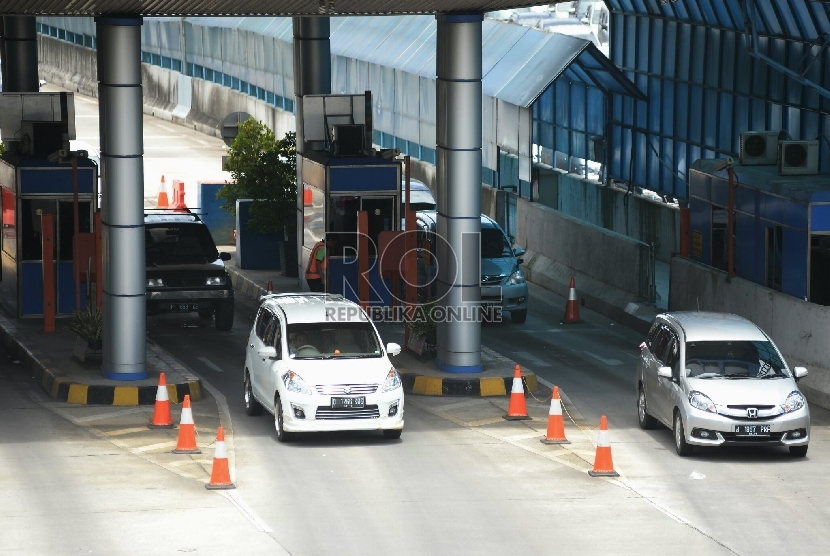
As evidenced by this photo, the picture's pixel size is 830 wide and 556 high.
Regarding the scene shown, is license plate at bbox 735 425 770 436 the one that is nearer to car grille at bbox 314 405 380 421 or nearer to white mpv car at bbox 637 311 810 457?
white mpv car at bbox 637 311 810 457

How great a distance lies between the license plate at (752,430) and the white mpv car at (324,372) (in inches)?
154

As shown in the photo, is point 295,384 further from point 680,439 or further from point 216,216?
point 216,216

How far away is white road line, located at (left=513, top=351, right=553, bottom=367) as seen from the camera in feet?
90.2

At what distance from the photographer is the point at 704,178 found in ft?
95.7

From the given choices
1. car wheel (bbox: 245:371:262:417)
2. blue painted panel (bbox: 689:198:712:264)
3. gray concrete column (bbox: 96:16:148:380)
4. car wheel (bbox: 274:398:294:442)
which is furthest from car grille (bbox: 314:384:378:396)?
blue painted panel (bbox: 689:198:712:264)

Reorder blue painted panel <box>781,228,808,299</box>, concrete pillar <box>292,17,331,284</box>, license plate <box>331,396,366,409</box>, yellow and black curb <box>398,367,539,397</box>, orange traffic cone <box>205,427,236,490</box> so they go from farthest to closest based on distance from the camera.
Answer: concrete pillar <box>292,17,331,284</box> → blue painted panel <box>781,228,808,299</box> → yellow and black curb <box>398,367,539,397</box> → license plate <box>331,396,366,409</box> → orange traffic cone <box>205,427,236,490</box>

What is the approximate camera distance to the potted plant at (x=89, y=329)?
985 inches

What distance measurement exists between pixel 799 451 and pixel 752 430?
87 cm

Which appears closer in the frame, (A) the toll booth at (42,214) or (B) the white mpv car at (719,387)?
(B) the white mpv car at (719,387)

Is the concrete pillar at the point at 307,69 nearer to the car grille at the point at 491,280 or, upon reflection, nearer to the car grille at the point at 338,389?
the car grille at the point at 491,280

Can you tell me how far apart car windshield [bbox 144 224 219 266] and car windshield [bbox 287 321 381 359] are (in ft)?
28.8

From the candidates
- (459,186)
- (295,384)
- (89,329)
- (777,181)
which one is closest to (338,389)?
(295,384)

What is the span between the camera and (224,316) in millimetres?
29906

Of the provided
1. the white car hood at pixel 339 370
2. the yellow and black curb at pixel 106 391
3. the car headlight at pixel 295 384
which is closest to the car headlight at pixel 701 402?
the white car hood at pixel 339 370
